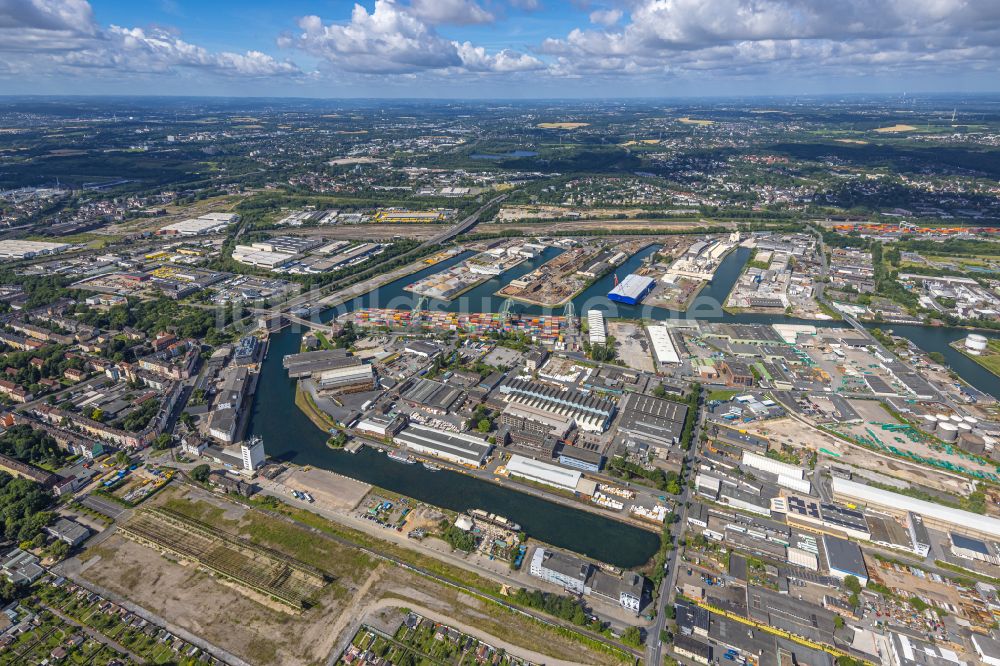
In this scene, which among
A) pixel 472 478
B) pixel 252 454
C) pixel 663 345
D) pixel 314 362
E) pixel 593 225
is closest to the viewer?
pixel 252 454

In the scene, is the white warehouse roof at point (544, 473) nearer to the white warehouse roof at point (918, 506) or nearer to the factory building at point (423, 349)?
the white warehouse roof at point (918, 506)

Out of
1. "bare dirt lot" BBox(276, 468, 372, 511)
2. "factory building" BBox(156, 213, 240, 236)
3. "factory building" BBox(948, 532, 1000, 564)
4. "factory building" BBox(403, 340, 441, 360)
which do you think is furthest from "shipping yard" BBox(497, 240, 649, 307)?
"factory building" BBox(156, 213, 240, 236)

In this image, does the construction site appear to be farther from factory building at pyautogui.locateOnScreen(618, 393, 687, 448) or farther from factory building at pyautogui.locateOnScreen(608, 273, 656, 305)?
factory building at pyautogui.locateOnScreen(608, 273, 656, 305)

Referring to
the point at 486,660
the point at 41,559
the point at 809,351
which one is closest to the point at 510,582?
the point at 486,660

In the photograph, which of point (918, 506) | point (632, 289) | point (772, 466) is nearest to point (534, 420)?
point (772, 466)

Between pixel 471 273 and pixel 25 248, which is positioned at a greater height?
pixel 25 248

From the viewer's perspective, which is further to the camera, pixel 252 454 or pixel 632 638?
pixel 252 454

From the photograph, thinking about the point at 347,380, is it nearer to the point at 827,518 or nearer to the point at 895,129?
the point at 827,518
